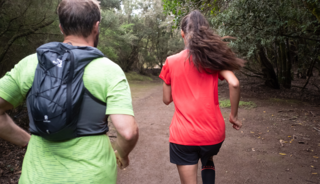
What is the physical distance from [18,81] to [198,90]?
141cm

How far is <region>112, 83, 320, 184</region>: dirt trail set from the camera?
365cm

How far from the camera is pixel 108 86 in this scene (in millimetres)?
1224

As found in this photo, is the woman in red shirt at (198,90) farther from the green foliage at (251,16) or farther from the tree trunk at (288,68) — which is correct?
the tree trunk at (288,68)

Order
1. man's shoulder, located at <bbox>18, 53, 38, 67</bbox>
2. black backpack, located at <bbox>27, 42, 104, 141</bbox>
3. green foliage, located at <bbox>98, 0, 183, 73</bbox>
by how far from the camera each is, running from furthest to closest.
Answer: green foliage, located at <bbox>98, 0, 183, 73</bbox> → man's shoulder, located at <bbox>18, 53, 38, 67</bbox> → black backpack, located at <bbox>27, 42, 104, 141</bbox>

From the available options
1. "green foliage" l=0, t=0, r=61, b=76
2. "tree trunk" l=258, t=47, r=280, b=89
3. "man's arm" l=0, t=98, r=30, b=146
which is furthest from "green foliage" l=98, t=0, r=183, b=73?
"man's arm" l=0, t=98, r=30, b=146

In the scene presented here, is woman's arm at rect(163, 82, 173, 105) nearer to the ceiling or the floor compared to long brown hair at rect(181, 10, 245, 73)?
nearer to the floor

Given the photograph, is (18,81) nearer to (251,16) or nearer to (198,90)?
(198,90)

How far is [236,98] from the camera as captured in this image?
2.11 m

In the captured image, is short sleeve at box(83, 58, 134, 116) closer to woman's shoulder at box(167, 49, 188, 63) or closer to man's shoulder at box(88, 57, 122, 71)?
man's shoulder at box(88, 57, 122, 71)

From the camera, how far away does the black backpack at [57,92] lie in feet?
3.72

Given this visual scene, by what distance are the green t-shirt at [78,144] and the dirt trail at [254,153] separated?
8.51 ft

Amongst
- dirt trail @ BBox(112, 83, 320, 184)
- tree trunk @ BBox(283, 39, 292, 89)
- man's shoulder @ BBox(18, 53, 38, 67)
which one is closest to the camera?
man's shoulder @ BBox(18, 53, 38, 67)

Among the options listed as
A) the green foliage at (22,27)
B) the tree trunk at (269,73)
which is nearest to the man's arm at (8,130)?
the green foliage at (22,27)

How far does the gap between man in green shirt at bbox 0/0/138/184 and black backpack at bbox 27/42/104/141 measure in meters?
0.05
